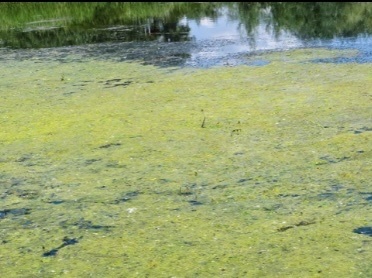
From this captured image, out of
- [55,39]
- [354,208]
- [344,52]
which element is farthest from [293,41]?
[354,208]

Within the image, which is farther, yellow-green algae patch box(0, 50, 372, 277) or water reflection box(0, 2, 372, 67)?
water reflection box(0, 2, 372, 67)

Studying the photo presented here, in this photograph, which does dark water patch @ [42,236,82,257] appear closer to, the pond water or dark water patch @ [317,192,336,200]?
Answer: the pond water

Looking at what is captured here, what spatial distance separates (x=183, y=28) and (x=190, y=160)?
423 cm

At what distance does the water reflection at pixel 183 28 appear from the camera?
541cm

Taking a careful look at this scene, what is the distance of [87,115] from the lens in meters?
3.64

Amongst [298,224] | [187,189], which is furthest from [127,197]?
[298,224]

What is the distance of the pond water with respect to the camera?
2.03 metres

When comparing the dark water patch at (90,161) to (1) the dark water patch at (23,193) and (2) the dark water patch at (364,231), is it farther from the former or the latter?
(2) the dark water patch at (364,231)

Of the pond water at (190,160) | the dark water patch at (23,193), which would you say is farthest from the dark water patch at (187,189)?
the dark water patch at (23,193)

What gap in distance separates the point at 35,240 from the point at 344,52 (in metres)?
3.27

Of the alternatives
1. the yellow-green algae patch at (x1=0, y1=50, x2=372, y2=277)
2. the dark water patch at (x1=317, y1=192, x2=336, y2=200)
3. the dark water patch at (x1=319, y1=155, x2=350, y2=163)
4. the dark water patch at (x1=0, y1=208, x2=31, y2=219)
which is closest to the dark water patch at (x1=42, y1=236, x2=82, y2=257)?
the yellow-green algae patch at (x1=0, y1=50, x2=372, y2=277)

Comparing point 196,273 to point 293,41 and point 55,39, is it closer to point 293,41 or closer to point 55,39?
point 293,41

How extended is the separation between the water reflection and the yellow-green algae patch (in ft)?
3.34

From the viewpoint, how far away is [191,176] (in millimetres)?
2660
